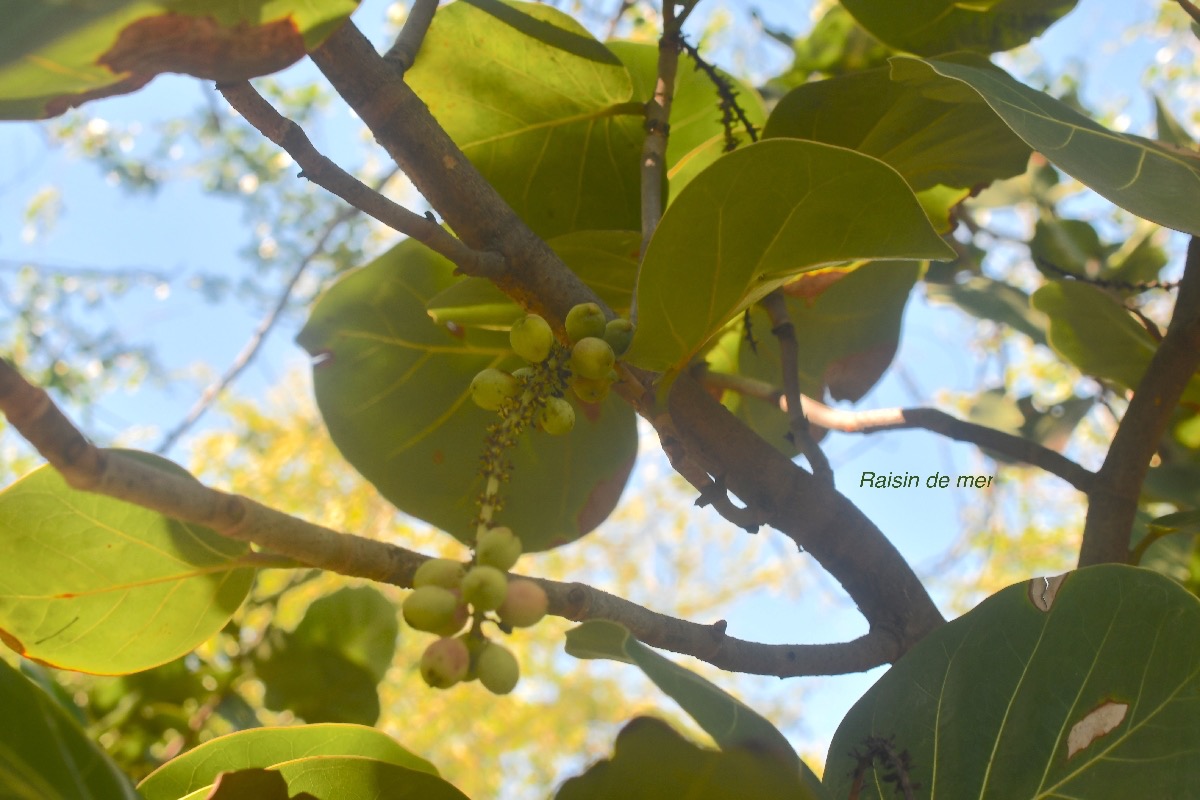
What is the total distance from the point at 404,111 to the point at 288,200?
3631mm

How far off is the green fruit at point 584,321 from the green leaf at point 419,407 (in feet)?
0.93

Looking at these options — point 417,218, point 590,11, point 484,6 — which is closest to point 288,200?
point 590,11

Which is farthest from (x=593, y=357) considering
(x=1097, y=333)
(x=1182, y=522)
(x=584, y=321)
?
(x=1097, y=333)

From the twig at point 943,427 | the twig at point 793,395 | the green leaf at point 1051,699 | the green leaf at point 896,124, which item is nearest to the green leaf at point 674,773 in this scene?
the green leaf at point 1051,699

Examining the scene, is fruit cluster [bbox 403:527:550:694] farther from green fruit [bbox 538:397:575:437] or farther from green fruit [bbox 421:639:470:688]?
green fruit [bbox 538:397:575:437]

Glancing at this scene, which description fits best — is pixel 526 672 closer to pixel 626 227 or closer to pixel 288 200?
pixel 288 200

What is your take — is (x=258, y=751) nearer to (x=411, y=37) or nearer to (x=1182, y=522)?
(x=411, y=37)

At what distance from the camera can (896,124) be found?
74 centimetres

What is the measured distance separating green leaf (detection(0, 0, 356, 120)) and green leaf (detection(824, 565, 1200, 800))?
0.49 metres

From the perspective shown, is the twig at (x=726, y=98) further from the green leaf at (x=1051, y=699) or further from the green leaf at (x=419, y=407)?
the green leaf at (x=1051, y=699)

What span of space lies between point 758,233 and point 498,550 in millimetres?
252

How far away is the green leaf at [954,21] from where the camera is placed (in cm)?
83

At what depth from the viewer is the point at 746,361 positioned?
0.96 metres

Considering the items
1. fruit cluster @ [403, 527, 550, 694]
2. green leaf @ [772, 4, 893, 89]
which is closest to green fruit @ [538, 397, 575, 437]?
fruit cluster @ [403, 527, 550, 694]
